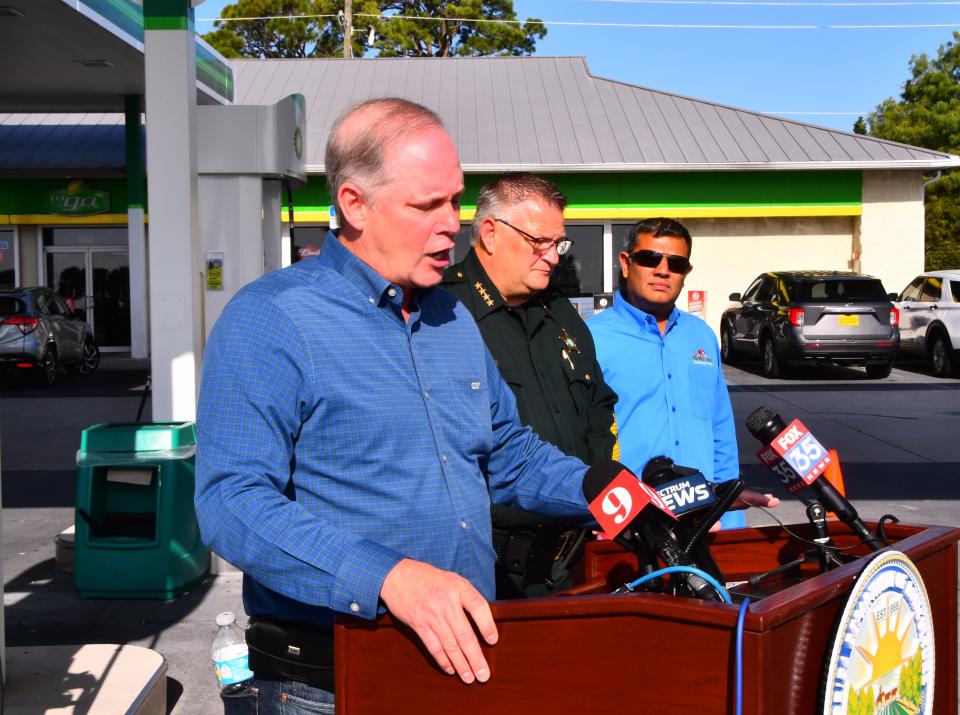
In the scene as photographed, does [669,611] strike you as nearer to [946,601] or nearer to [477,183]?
[946,601]

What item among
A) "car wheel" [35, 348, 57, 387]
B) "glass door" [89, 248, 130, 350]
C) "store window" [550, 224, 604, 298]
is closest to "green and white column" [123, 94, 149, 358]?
"glass door" [89, 248, 130, 350]

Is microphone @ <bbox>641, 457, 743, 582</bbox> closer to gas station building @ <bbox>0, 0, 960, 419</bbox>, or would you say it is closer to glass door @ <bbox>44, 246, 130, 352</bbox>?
gas station building @ <bbox>0, 0, 960, 419</bbox>

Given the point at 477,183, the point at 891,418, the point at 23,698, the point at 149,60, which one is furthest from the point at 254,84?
the point at 23,698

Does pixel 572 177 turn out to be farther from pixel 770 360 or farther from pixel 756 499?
pixel 756 499

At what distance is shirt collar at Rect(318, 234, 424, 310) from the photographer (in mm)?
2061

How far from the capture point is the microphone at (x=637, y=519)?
196 centimetres

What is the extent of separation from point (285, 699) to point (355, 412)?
571mm

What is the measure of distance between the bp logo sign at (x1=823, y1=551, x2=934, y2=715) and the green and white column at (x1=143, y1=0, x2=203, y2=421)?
17.6 feet

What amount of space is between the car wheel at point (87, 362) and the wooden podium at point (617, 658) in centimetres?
1822

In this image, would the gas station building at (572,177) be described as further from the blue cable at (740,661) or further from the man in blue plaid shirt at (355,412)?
the blue cable at (740,661)

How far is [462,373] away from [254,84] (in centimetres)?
2535

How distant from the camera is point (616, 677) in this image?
1.61 metres

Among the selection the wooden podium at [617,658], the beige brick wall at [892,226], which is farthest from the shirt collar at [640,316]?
the beige brick wall at [892,226]

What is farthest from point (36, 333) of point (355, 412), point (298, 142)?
point (355, 412)
